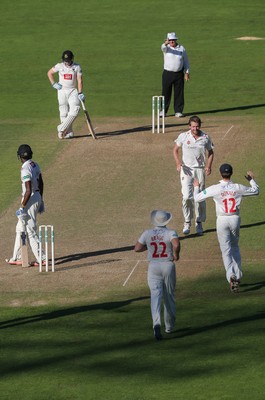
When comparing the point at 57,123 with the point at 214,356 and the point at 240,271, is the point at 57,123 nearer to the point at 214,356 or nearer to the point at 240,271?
the point at 240,271

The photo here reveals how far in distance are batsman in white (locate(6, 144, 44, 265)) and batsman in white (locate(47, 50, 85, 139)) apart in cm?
976

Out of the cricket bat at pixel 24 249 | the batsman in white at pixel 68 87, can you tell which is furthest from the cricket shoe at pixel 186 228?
the batsman in white at pixel 68 87

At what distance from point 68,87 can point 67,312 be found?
535 inches

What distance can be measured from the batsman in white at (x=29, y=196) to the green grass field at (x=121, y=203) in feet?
2.50

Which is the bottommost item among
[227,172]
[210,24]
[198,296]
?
[210,24]

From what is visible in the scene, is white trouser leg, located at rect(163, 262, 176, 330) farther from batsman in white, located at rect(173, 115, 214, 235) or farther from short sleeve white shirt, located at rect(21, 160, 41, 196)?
batsman in white, located at rect(173, 115, 214, 235)

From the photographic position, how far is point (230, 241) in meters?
22.6

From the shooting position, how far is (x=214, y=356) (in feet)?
62.3

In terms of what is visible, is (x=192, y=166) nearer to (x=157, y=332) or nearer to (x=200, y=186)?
(x=200, y=186)

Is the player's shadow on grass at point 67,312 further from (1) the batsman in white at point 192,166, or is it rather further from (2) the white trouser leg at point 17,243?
(1) the batsman in white at point 192,166

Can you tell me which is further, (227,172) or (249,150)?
(249,150)

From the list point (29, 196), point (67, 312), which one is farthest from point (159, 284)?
point (29, 196)

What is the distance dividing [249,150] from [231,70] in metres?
10.3

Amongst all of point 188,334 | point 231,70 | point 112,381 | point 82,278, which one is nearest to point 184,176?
point 82,278
